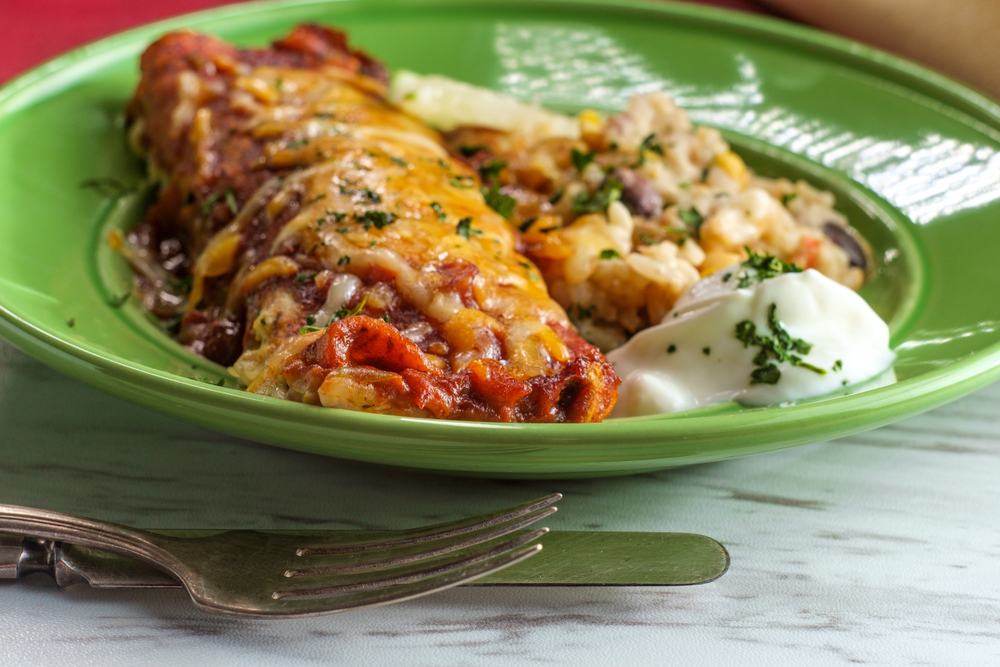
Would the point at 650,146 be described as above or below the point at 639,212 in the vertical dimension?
above

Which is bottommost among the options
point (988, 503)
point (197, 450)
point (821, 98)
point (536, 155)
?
point (197, 450)

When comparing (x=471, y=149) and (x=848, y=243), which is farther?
(x=471, y=149)

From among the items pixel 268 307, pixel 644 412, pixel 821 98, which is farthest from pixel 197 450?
pixel 821 98

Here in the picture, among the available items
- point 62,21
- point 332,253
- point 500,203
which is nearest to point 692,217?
point 500,203

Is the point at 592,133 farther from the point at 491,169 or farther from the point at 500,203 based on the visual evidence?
the point at 500,203

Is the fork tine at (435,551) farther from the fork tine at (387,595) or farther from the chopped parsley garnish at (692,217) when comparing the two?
the chopped parsley garnish at (692,217)

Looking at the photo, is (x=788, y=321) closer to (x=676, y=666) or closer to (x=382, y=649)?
(x=676, y=666)
